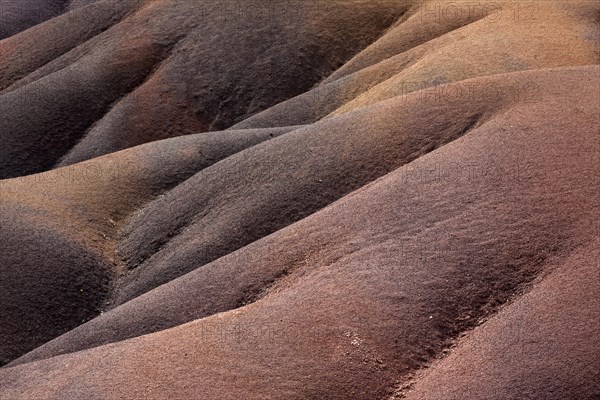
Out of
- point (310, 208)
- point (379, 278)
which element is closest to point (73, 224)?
point (310, 208)

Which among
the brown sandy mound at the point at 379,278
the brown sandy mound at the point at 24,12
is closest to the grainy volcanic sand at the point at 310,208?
the brown sandy mound at the point at 379,278

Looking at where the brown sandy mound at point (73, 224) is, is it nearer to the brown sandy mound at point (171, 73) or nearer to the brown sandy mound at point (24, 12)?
the brown sandy mound at point (171, 73)

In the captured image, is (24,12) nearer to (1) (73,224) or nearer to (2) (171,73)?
(2) (171,73)

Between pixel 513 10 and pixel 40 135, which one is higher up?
pixel 513 10

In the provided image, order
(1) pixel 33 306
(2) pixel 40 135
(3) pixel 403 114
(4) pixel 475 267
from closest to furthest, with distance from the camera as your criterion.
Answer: (4) pixel 475 267 → (1) pixel 33 306 → (3) pixel 403 114 → (2) pixel 40 135

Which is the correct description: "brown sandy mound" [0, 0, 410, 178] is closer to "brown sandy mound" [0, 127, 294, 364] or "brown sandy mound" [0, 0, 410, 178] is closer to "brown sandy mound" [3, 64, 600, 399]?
"brown sandy mound" [0, 127, 294, 364]

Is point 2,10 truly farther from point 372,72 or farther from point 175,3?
point 372,72

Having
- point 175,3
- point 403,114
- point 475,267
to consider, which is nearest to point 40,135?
point 175,3

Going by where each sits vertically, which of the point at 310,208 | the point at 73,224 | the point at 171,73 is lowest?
the point at 171,73
